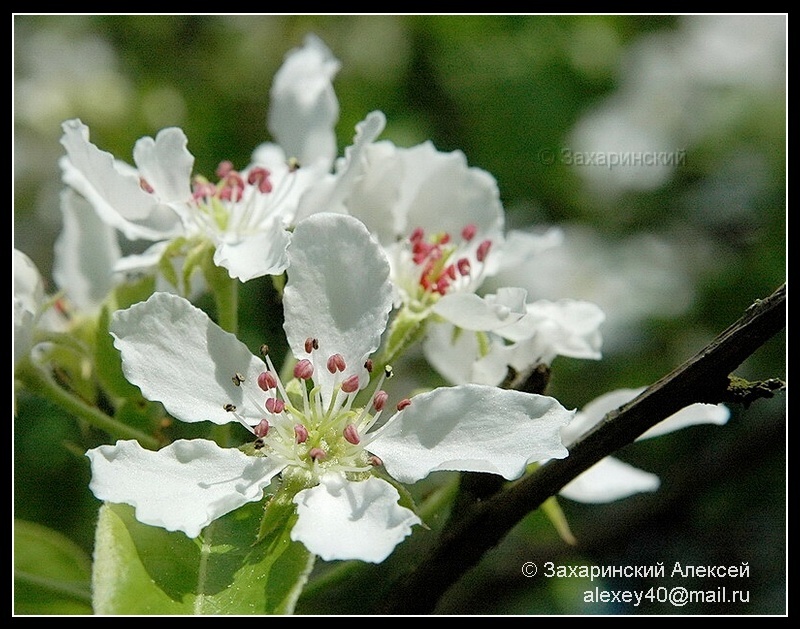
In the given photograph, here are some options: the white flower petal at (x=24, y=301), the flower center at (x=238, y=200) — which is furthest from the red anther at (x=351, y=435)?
the white flower petal at (x=24, y=301)

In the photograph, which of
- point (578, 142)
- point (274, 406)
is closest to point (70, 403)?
point (274, 406)

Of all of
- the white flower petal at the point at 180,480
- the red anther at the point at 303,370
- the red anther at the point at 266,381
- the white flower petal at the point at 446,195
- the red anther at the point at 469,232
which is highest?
the white flower petal at the point at 446,195

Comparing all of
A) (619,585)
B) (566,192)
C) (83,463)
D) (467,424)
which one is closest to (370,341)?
(467,424)

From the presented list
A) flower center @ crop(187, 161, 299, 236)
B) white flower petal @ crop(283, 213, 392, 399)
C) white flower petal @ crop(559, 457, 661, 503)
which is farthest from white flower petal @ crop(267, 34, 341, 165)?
white flower petal @ crop(559, 457, 661, 503)

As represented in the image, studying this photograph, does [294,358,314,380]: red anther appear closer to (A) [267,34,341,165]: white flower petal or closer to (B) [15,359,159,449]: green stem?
(B) [15,359,159,449]: green stem

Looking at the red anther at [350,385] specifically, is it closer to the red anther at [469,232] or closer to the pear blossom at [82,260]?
the red anther at [469,232]
